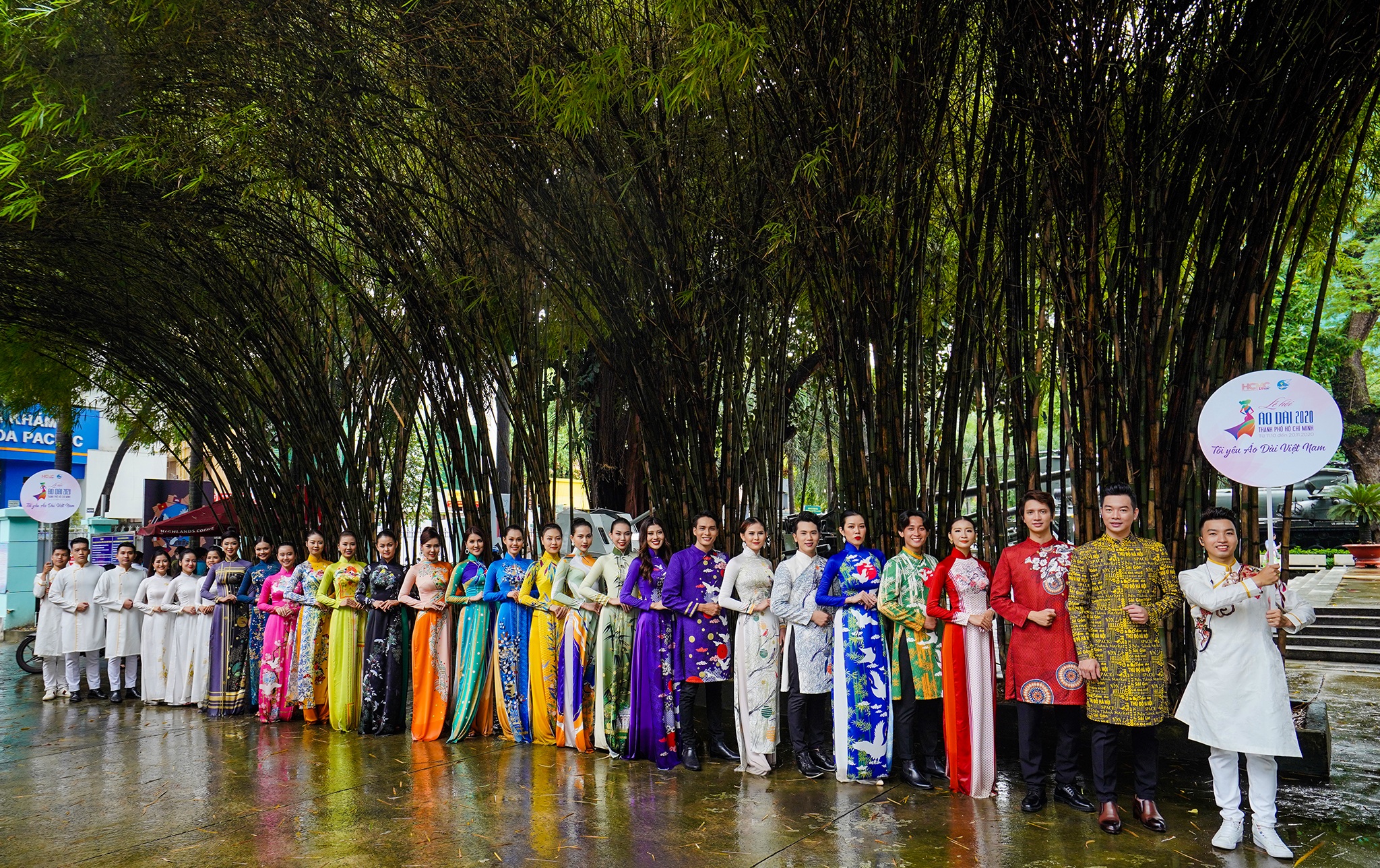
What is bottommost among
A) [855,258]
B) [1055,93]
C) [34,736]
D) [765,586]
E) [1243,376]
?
[34,736]

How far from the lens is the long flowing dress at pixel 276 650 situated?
5539 millimetres

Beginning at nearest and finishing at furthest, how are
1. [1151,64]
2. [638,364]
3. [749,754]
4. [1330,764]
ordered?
[1151,64], [1330,764], [749,754], [638,364]

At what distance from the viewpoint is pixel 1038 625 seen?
335 cm

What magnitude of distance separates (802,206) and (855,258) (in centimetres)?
30

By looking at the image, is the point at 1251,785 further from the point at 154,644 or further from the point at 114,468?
the point at 114,468

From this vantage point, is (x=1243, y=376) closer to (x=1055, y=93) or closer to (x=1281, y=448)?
(x=1281, y=448)

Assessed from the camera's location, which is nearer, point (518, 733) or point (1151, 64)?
point (1151, 64)

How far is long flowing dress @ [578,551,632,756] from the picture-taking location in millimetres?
4328

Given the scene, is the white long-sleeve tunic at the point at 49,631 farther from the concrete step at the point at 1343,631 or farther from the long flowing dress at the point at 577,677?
the concrete step at the point at 1343,631

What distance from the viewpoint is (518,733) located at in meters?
4.72

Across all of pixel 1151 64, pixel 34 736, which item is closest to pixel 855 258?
pixel 1151 64

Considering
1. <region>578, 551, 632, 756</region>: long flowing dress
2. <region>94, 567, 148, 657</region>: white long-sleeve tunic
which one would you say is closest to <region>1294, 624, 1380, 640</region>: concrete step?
<region>578, 551, 632, 756</region>: long flowing dress

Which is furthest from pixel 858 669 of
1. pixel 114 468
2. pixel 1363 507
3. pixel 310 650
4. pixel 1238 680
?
pixel 114 468

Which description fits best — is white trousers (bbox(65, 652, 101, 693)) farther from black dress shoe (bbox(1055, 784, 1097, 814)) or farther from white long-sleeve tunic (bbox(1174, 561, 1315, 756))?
white long-sleeve tunic (bbox(1174, 561, 1315, 756))
